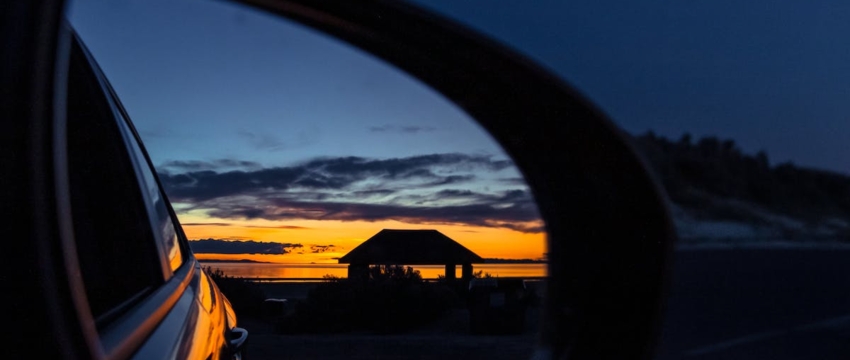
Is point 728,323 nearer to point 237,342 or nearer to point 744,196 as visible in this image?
point 744,196

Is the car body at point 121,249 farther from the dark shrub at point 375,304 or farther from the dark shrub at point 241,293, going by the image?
the dark shrub at point 375,304

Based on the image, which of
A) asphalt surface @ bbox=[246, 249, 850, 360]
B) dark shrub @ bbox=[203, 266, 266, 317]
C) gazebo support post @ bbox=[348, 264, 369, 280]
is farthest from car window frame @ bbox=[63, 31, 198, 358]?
asphalt surface @ bbox=[246, 249, 850, 360]

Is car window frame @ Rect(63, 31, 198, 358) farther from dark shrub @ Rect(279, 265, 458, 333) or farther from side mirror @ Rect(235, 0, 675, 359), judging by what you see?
dark shrub @ Rect(279, 265, 458, 333)

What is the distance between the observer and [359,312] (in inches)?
222

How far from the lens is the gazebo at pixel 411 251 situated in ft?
13.8

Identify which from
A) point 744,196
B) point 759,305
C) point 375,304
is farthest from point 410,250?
point 759,305

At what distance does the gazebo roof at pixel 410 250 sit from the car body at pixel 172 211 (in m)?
0.50

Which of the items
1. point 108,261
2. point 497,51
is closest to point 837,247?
point 497,51

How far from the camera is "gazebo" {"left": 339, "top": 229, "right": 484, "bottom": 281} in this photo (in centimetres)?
421

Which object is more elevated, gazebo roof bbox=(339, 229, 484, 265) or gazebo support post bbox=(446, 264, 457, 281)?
gazebo roof bbox=(339, 229, 484, 265)

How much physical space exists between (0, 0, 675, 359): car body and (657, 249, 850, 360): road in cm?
212

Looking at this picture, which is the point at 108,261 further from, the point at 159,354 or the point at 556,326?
the point at 556,326

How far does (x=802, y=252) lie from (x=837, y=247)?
0.28 meters

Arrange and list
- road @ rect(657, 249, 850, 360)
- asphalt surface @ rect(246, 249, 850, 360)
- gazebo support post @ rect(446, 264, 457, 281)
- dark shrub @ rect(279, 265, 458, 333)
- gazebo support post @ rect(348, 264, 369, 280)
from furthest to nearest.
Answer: road @ rect(657, 249, 850, 360) → asphalt surface @ rect(246, 249, 850, 360) → dark shrub @ rect(279, 265, 458, 333) → gazebo support post @ rect(446, 264, 457, 281) → gazebo support post @ rect(348, 264, 369, 280)
